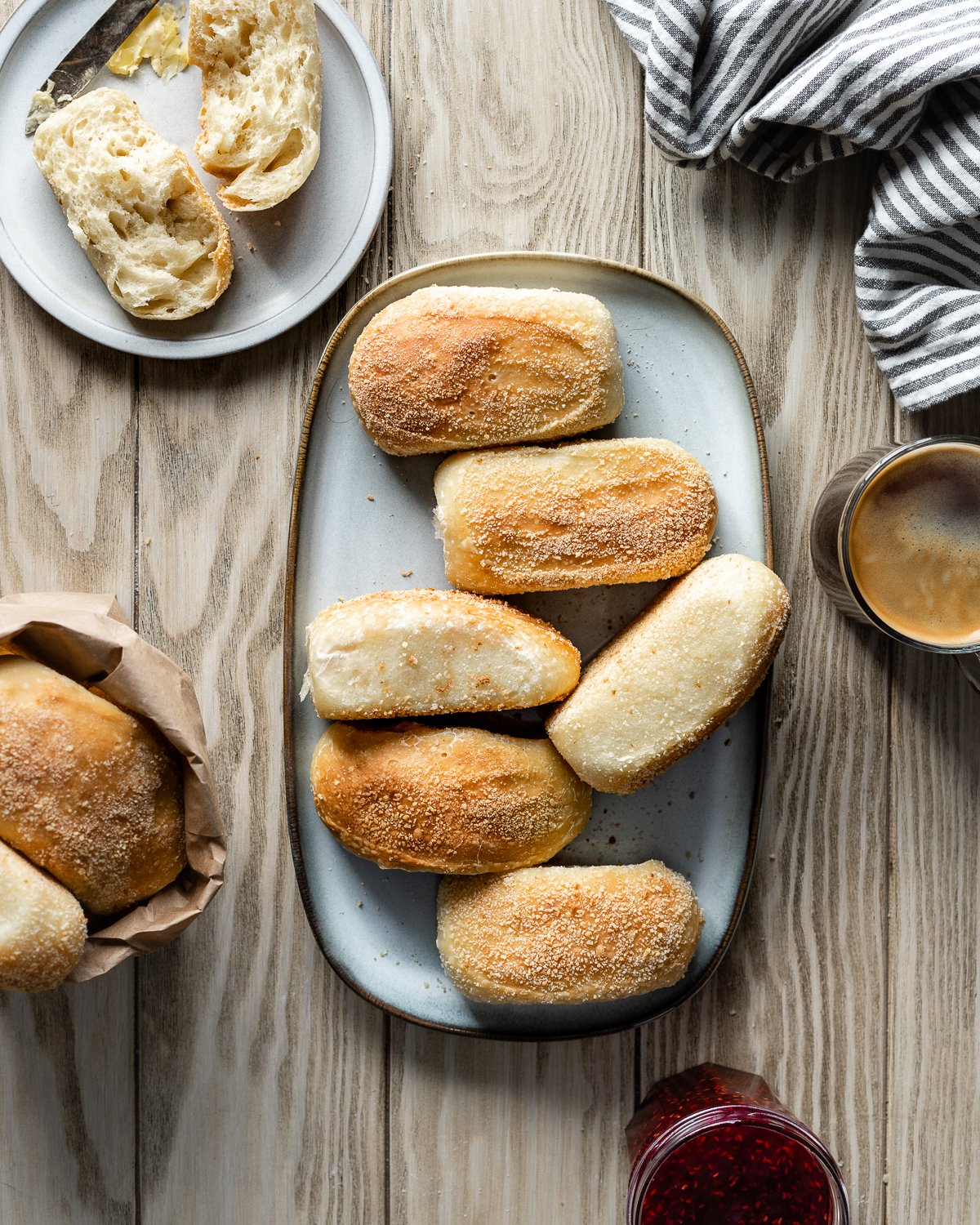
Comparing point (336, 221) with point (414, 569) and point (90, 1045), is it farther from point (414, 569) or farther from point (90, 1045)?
point (90, 1045)

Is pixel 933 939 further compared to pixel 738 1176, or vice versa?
pixel 933 939

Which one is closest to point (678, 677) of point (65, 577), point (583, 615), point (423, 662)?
A: point (583, 615)

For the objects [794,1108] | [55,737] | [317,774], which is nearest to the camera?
[55,737]

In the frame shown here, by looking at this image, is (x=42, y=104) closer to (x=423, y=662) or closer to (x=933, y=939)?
(x=423, y=662)

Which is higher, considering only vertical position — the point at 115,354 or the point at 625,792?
the point at 115,354

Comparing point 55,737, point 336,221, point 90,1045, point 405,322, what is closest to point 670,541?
point 405,322

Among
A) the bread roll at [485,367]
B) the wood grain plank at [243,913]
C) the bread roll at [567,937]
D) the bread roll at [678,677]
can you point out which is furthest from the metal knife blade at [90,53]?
the bread roll at [567,937]
